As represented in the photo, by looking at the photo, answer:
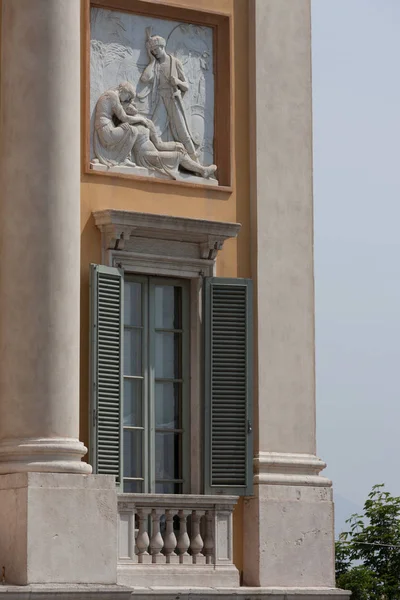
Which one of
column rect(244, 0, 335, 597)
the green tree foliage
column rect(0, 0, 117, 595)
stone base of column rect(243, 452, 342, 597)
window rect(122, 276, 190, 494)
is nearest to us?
column rect(0, 0, 117, 595)

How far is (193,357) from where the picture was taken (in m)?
19.0

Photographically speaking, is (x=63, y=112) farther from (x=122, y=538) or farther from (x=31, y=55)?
(x=122, y=538)

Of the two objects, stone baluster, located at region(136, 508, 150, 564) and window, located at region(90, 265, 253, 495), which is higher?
window, located at region(90, 265, 253, 495)

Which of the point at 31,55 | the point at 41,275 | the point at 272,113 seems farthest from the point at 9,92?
the point at 272,113

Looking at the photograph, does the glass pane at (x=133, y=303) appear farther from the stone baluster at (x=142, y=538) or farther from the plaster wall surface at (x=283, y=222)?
the stone baluster at (x=142, y=538)

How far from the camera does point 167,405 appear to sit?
62.0ft

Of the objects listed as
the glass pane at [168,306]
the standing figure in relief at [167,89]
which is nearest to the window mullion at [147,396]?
the glass pane at [168,306]

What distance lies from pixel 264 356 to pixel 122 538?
254 cm

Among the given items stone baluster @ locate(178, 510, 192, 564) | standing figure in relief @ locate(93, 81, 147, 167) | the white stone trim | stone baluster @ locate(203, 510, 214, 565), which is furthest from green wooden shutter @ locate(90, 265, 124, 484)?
→ standing figure in relief @ locate(93, 81, 147, 167)

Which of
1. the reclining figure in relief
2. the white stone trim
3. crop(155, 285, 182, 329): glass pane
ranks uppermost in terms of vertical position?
the reclining figure in relief

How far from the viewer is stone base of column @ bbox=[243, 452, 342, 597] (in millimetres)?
18812

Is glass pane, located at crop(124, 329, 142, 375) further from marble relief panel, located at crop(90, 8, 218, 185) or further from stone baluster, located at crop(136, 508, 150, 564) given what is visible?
marble relief panel, located at crop(90, 8, 218, 185)

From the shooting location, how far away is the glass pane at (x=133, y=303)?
61.6ft

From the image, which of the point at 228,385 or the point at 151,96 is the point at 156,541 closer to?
the point at 228,385
